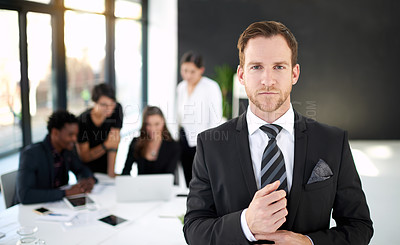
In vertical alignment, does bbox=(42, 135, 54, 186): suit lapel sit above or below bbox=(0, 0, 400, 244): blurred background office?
below

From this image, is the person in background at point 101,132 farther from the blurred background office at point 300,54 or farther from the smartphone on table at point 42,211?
the blurred background office at point 300,54

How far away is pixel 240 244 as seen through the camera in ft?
4.38

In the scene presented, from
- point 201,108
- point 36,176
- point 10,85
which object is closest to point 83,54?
point 10,85

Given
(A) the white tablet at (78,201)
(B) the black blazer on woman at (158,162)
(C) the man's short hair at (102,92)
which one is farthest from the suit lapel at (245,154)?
(C) the man's short hair at (102,92)

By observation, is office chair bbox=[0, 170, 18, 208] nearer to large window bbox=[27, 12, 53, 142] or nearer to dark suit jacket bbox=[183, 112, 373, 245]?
large window bbox=[27, 12, 53, 142]

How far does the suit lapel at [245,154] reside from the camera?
1.41 m

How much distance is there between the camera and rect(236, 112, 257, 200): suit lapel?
1.41 m

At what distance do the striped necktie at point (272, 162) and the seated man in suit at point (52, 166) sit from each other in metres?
2.17

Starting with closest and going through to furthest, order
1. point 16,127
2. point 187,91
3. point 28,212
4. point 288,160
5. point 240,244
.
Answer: point 240,244, point 288,160, point 28,212, point 16,127, point 187,91

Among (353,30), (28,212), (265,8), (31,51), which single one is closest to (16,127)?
(31,51)

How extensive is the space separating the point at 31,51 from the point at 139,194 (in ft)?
8.41

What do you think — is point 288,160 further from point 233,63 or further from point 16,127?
point 233,63

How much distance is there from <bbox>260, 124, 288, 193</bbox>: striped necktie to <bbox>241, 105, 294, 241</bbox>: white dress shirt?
3 cm

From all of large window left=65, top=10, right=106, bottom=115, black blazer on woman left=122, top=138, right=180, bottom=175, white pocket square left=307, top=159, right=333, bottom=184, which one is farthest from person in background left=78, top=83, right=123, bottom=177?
white pocket square left=307, top=159, right=333, bottom=184
